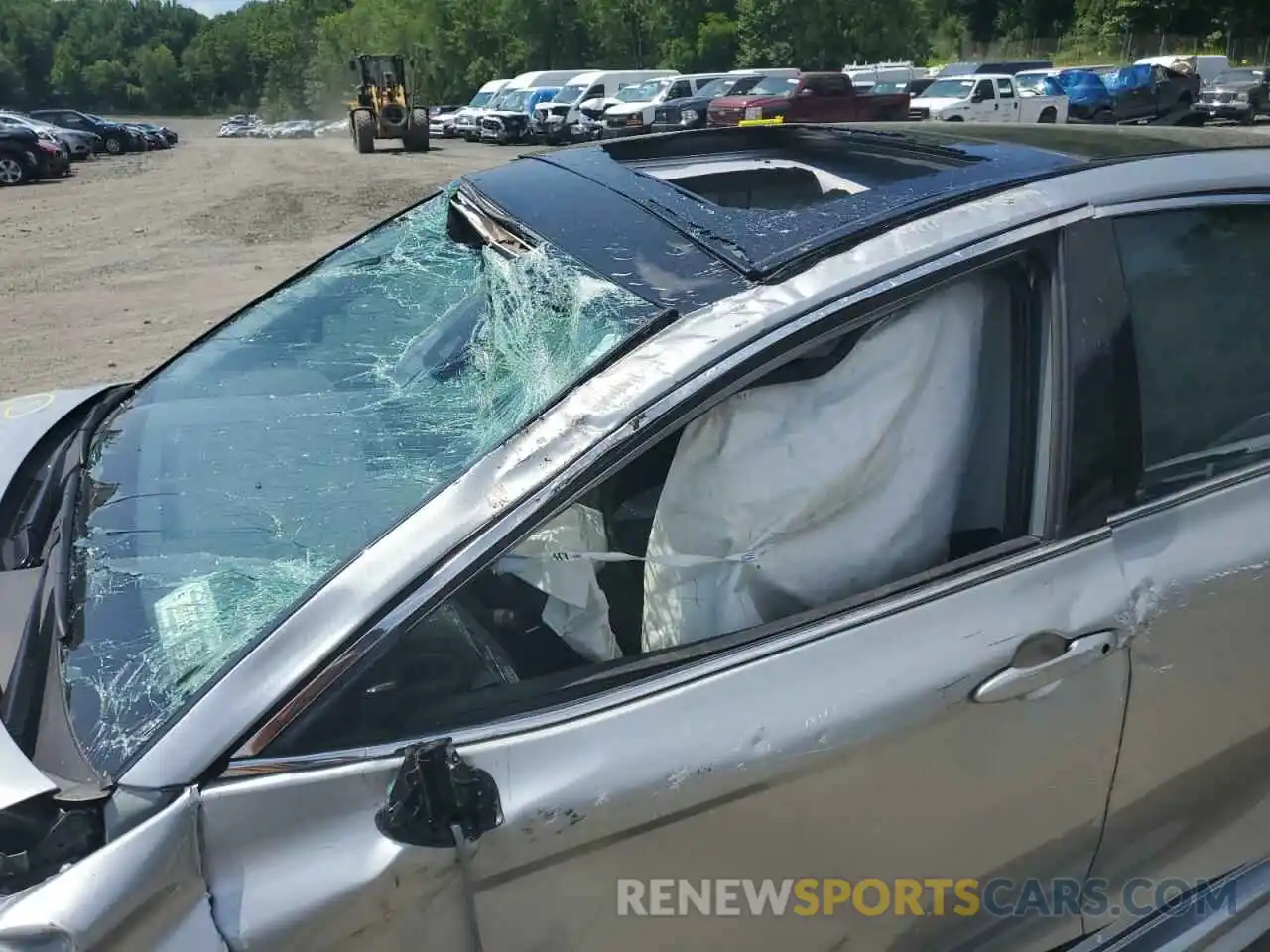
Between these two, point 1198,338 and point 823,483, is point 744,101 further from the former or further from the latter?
point 823,483

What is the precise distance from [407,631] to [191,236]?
44.6 feet

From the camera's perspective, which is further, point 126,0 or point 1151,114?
point 126,0

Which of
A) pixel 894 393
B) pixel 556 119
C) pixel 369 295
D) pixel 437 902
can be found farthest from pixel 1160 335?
pixel 556 119

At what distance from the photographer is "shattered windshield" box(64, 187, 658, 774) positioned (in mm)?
1494

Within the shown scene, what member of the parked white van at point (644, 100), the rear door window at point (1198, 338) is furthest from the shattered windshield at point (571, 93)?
the rear door window at point (1198, 338)

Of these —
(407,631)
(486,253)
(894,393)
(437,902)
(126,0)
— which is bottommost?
(437,902)

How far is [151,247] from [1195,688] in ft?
43.6

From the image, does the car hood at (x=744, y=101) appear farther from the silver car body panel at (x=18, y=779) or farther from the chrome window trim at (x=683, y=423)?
the silver car body panel at (x=18, y=779)

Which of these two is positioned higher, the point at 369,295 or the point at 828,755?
the point at 369,295

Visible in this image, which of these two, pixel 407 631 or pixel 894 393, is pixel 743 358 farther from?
pixel 407 631

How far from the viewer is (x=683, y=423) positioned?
142 centimetres

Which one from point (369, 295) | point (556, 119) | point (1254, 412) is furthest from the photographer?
point (556, 119)

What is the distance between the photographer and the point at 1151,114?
26.8 m

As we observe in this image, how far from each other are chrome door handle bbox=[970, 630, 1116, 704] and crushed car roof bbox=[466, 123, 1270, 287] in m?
0.66
